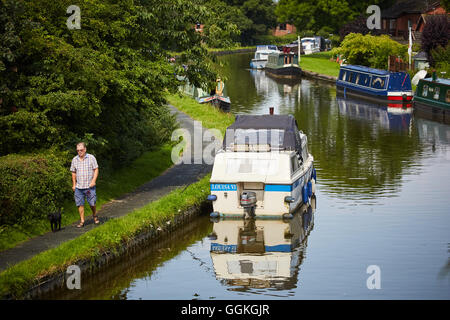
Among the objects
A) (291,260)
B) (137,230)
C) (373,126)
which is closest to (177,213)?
(137,230)

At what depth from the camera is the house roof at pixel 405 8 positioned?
94.0 m

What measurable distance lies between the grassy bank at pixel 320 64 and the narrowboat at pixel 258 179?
51.3 metres

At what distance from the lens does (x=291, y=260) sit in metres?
19.2

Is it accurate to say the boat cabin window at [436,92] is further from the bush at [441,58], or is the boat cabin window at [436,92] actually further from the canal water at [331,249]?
the canal water at [331,249]

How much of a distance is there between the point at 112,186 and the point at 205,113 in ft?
63.1

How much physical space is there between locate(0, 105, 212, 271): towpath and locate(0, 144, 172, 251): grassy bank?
0.70 feet

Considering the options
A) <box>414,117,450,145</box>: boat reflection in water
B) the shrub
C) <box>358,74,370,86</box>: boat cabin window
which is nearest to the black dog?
<box>414,117,450,145</box>: boat reflection in water

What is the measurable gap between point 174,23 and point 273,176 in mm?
6383

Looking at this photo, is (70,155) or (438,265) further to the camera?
(70,155)

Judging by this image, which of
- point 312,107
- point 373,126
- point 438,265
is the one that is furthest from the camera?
point 312,107

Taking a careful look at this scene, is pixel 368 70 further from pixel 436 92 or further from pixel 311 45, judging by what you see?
pixel 311 45

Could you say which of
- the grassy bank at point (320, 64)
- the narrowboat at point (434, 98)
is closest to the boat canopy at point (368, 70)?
the narrowboat at point (434, 98)

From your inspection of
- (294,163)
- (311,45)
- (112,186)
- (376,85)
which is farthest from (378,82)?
(311,45)
